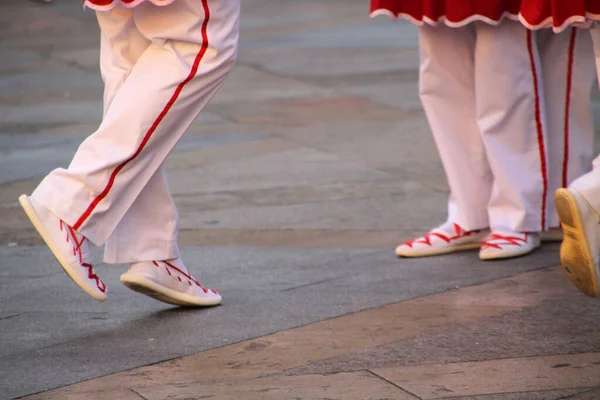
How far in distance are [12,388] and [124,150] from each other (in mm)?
766

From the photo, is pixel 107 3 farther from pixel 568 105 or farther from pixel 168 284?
pixel 568 105

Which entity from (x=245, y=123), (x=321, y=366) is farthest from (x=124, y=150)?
(x=245, y=123)

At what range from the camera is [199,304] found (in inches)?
151

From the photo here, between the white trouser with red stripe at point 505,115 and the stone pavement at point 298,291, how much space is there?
A: 0.23 meters

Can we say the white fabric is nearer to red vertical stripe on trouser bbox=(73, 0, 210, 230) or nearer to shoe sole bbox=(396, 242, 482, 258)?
shoe sole bbox=(396, 242, 482, 258)

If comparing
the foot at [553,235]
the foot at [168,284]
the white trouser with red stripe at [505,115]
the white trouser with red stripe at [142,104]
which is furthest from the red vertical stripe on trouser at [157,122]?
the foot at [553,235]

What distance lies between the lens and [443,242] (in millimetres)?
4535

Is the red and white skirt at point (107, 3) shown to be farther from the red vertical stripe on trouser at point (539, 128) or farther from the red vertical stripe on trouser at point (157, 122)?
the red vertical stripe on trouser at point (539, 128)

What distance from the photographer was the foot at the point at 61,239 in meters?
3.45

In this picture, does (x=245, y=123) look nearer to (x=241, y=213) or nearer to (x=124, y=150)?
(x=241, y=213)

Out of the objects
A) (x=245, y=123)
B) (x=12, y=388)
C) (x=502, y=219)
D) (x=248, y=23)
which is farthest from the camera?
(x=248, y=23)

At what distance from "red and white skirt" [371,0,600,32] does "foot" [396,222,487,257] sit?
2.63 feet

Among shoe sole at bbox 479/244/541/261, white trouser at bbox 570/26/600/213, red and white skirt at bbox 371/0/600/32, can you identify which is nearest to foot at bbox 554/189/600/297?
white trouser at bbox 570/26/600/213

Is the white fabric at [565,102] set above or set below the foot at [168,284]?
above
